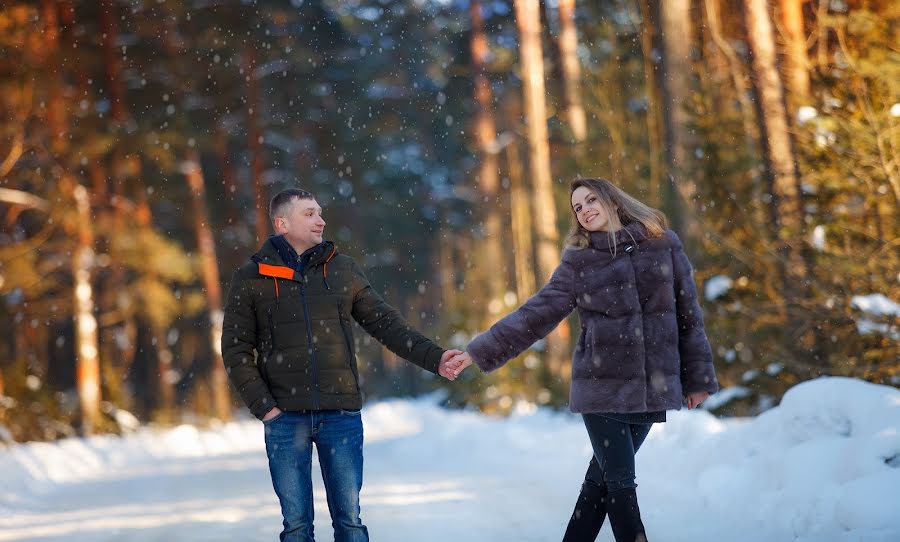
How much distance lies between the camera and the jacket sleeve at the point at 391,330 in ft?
18.1

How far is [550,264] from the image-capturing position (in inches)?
774

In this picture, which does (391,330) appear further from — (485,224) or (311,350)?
(485,224)

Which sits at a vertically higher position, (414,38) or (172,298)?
(414,38)

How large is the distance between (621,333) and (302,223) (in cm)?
169

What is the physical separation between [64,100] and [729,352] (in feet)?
61.1

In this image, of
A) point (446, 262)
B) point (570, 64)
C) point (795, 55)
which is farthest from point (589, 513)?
point (446, 262)

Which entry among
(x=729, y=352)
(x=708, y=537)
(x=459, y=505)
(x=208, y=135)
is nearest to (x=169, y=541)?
(x=459, y=505)

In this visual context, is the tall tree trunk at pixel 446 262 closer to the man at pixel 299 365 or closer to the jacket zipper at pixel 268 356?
the man at pixel 299 365

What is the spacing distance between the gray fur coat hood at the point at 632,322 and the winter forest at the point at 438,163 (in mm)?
3693

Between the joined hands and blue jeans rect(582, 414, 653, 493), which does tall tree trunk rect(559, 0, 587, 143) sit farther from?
blue jeans rect(582, 414, 653, 493)

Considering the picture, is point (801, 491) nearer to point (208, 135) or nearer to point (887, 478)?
point (887, 478)

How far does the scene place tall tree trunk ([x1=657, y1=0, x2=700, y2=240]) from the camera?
41.9 feet

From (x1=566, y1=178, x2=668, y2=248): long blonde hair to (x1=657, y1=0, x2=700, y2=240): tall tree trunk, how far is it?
7.40 metres

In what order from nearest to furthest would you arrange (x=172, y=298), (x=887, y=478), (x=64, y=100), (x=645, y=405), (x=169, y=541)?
(x=645, y=405) < (x=887, y=478) < (x=169, y=541) < (x=64, y=100) < (x=172, y=298)
